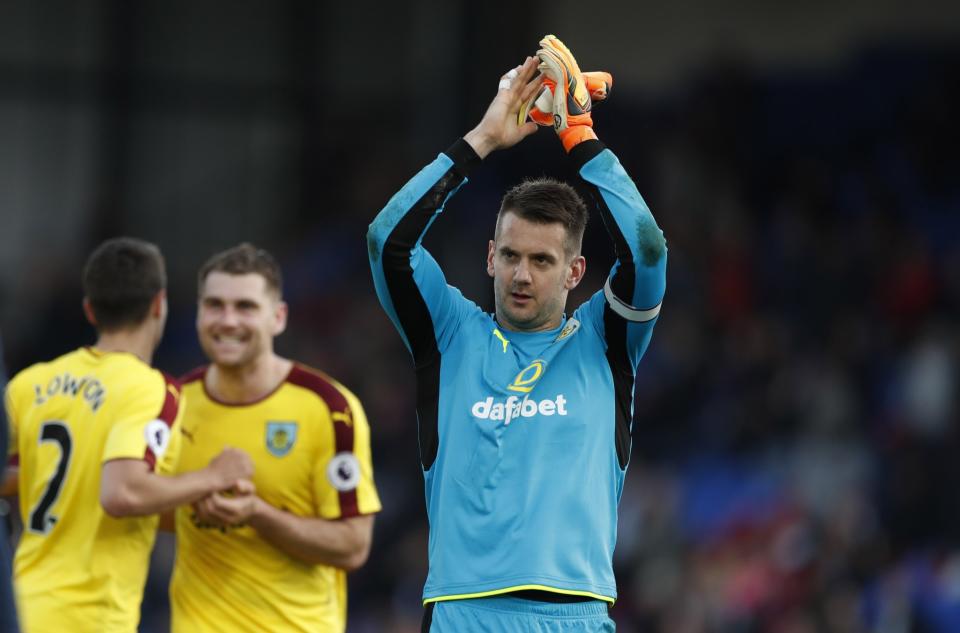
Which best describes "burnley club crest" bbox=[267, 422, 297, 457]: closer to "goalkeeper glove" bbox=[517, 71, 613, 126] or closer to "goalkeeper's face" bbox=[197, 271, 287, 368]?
"goalkeeper's face" bbox=[197, 271, 287, 368]

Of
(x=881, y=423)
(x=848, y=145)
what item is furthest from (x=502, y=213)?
(x=848, y=145)

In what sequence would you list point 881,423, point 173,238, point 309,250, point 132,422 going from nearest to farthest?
point 132,422 < point 881,423 < point 309,250 < point 173,238

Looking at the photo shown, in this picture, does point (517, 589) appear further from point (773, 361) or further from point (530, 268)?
point (773, 361)

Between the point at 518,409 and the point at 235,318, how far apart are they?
160 centimetres

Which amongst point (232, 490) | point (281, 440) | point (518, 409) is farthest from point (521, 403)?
point (281, 440)

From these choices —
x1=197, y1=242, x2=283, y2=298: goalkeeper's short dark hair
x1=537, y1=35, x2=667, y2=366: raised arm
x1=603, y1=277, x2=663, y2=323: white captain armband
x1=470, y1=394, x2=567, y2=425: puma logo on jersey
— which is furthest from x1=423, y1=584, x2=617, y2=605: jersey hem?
x1=197, y1=242, x2=283, y2=298: goalkeeper's short dark hair

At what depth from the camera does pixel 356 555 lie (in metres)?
5.65

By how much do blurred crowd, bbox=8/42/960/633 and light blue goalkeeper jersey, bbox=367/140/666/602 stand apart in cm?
481

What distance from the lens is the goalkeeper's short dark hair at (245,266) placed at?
5.74m

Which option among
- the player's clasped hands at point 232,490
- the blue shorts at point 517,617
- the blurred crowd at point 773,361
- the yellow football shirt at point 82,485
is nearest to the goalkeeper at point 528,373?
the blue shorts at point 517,617

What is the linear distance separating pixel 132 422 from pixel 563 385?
1.53 metres

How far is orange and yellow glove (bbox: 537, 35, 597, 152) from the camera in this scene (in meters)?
4.58

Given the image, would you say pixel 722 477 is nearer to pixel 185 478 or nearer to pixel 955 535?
pixel 955 535

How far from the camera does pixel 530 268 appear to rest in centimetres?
453
